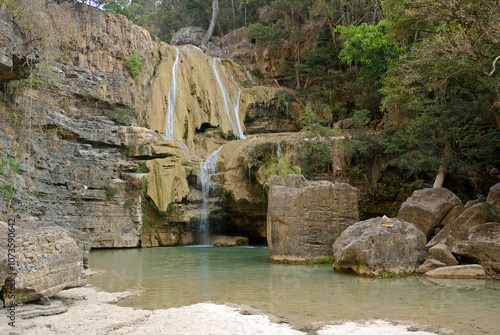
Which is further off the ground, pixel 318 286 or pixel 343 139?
pixel 343 139

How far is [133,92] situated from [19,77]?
8.44 meters

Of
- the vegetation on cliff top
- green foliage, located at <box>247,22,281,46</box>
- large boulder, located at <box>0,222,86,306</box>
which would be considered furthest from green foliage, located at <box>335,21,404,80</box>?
large boulder, located at <box>0,222,86,306</box>

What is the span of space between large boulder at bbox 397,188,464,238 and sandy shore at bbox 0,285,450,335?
687cm

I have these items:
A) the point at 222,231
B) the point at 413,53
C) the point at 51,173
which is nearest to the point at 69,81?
the point at 51,173

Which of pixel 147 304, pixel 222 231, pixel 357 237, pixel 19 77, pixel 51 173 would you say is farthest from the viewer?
pixel 222 231

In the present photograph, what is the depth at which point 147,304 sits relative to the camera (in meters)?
6.26

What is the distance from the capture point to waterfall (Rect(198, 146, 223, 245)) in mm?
19578

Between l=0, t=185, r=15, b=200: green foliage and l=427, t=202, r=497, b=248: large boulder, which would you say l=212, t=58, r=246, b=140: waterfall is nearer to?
l=0, t=185, r=15, b=200: green foliage

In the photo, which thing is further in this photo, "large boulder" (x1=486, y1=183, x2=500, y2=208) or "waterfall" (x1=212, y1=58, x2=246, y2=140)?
"waterfall" (x1=212, y1=58, x2=246, y2=140)

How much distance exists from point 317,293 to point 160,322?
308 cm

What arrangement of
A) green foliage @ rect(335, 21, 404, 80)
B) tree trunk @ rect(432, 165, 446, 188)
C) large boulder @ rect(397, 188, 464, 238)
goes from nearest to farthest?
large boulder @ rect(397, 188, 464, 238), tree trunk @ rect(432, 165, 446, 188), green foliage @ rect(335, 21, 404, 80)

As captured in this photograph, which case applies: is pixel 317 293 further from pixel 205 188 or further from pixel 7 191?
→ pixel 205 188

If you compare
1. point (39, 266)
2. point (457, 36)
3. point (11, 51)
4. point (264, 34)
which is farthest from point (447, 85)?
point (264, 34)

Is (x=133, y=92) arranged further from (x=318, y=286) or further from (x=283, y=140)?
(x=318, y=286)
